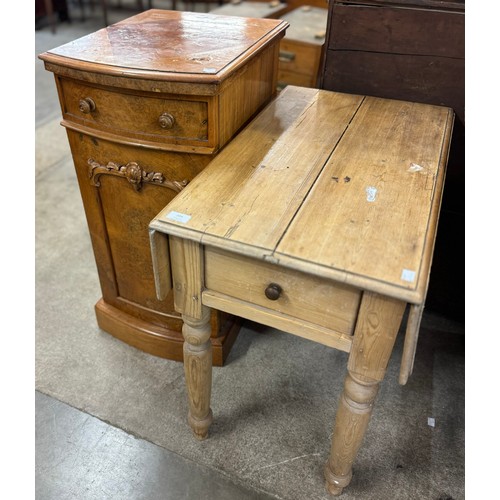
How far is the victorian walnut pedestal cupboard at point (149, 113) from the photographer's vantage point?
113cm

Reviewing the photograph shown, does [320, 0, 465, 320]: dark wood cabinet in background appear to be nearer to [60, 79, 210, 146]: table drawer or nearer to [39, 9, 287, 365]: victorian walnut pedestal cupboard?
[39, 9, 287, 365]: victorian walnut pedestal cupboard

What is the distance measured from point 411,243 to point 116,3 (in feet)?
23.4

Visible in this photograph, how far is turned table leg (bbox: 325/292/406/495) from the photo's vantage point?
0.90m

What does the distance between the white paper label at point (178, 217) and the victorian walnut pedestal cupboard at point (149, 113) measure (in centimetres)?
27

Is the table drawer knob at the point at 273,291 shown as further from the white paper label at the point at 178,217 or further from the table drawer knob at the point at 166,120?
the table drawer knob at the point at 166,120

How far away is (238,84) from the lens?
1.24 metres

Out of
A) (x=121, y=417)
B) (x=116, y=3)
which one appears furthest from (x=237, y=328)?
(x=116, y=3)

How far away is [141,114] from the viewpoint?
3.86 feet

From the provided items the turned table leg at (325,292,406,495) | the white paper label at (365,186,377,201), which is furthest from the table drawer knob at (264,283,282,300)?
the white paper label at (365,186,377,201)

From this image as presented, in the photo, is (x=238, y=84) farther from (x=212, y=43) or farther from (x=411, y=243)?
(x=411, y=243)

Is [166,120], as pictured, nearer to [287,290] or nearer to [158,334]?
[287,290]

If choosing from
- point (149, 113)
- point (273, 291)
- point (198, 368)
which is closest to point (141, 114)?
point (149, 113)

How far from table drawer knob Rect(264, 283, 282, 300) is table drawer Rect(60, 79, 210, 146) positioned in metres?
0.45

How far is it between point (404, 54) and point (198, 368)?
118 cm
